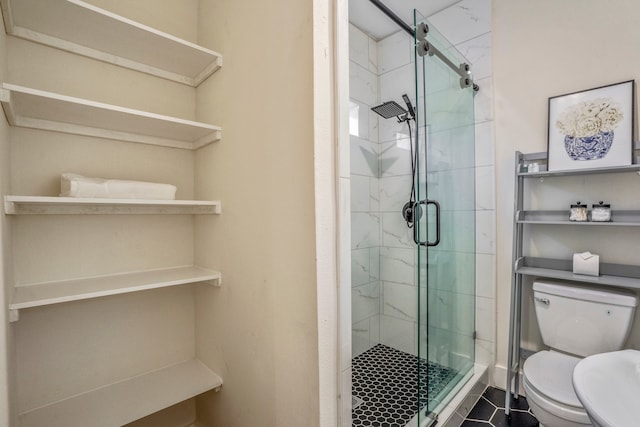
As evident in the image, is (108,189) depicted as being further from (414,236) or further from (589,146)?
(589,146)

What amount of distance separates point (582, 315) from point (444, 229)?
0.81m

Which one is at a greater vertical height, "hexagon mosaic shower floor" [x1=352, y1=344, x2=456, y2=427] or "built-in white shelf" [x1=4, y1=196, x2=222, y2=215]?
"built-in white shelf" [x1=4, y1=196, x2=222, y2=215]

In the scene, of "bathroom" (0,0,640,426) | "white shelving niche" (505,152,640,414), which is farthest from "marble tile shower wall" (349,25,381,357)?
"white shelving niche" (505,152,640,414)

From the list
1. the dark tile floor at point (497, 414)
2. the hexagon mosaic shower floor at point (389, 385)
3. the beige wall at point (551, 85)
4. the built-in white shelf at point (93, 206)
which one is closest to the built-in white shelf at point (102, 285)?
the built-in white shelf at point (93, 206)

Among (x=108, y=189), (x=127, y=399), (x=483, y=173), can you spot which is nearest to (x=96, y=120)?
(x=108, y=189)

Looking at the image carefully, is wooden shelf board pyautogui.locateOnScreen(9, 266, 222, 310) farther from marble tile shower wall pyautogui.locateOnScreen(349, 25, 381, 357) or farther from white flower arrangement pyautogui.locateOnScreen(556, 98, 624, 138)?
white flower arrangement pyautogui.locateOnScreen(556, 98, 624, 138)

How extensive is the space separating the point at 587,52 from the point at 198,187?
2270 millimetres

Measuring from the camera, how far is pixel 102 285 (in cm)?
113

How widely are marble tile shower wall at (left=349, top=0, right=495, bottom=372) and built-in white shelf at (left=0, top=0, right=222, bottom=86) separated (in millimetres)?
1325

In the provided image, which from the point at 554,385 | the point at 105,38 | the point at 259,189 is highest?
the point at 105,38

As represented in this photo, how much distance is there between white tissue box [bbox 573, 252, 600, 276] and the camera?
59.3 inches

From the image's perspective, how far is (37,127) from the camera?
1108mm

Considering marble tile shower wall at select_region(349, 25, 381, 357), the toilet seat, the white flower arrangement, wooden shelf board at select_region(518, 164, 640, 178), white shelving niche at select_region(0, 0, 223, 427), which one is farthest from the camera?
marble tile shower wall at select_region(349, 25, 381, 357)

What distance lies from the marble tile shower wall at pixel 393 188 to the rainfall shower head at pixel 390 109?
232 millimetres
